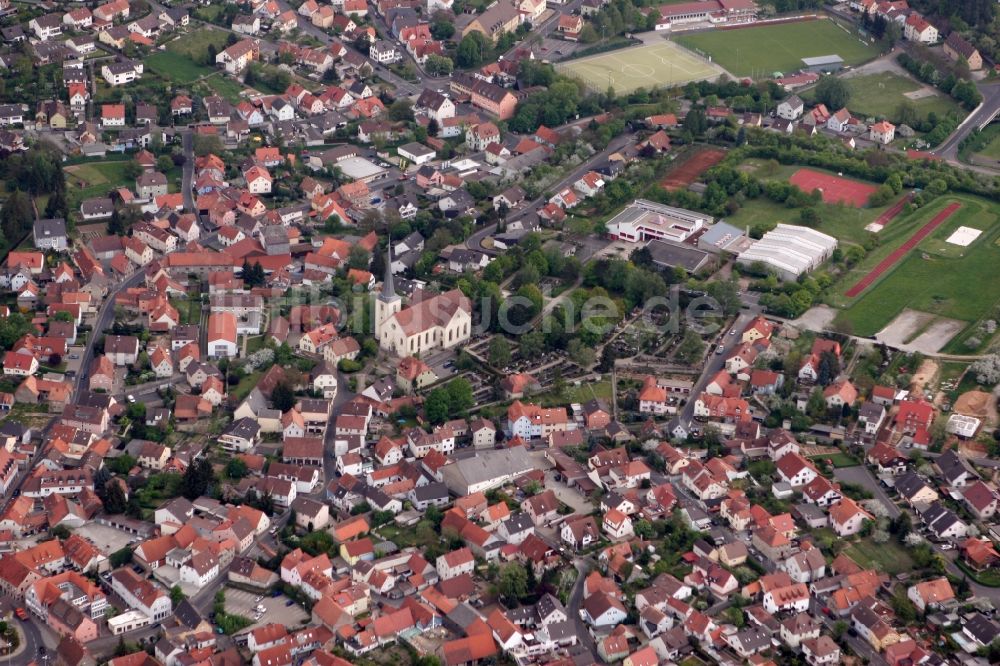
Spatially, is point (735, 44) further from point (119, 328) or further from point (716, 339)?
point (119, 328)

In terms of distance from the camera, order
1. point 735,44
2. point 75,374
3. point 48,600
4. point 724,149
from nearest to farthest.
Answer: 1. point 48,600
2. point 75,374
3. point 724,149
4. point 735,44

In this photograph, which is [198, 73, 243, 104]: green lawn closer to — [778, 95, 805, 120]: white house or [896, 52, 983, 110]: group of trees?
[778, 95, 805, 120]: white house

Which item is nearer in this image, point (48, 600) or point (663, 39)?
point (48, 600)

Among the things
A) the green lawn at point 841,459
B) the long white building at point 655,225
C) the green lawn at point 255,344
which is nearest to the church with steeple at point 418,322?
the green lawn at point 255,344

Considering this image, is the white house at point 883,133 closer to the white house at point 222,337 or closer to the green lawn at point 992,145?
the green lawn at point 992,145

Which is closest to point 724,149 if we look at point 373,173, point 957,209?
point 957,209

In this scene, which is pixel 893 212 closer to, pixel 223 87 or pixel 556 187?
pixel 556 187

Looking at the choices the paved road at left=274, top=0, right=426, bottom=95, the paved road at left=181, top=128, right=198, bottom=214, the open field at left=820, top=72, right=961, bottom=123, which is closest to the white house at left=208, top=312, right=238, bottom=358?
the paved road at left=181, top=128, right=198, bottom=214
